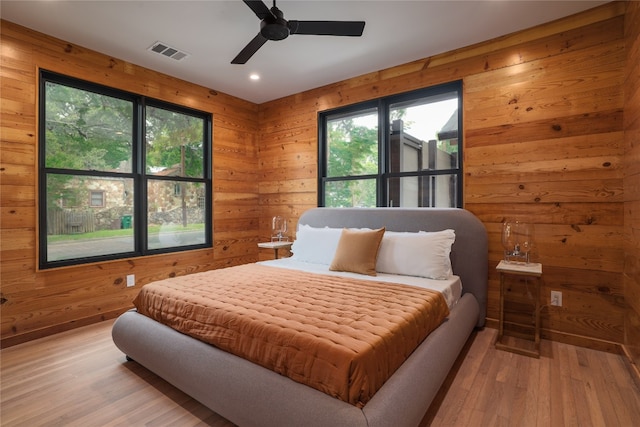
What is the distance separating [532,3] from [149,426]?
12.4ft

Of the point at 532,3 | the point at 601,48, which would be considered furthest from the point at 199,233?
the point at 601,48

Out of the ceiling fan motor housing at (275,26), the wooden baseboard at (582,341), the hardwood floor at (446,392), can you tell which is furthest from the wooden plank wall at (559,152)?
the ceiling fan motor housing at (275,26)

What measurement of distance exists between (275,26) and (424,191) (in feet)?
7.18

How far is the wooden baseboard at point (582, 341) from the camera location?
2.41 meters

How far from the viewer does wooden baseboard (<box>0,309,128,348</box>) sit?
2.59 meters

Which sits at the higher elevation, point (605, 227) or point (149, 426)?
point (605, 227)

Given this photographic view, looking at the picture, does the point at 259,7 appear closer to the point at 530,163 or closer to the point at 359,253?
the point at 359,253

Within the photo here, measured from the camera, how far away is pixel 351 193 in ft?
12.9

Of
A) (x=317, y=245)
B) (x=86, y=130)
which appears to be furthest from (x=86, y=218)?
(x=317, y=245)

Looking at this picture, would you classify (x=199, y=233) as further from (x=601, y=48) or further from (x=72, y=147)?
(x=601, y=48)

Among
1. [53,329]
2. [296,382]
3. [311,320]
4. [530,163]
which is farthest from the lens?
[53,329]

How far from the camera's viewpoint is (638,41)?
2055mm

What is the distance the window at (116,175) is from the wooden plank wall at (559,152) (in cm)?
306

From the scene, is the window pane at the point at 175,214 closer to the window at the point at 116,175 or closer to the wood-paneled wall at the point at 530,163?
the window at the point at 116,175
